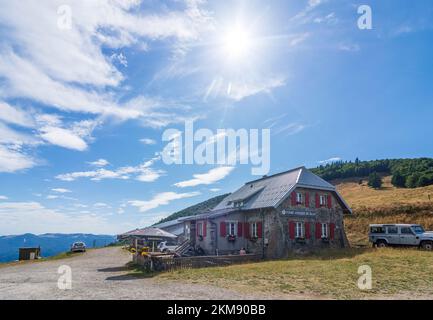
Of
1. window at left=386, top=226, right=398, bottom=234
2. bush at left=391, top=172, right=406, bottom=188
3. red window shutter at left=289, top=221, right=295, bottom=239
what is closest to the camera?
red window shutter at left=289, top=221, right=295, bottom=239

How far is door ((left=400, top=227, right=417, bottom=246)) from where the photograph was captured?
2506 centimetres

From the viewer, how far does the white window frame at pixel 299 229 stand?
2664 cm

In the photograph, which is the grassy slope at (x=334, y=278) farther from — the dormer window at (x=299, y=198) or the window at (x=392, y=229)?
the dormer window at (x=299, y=198)

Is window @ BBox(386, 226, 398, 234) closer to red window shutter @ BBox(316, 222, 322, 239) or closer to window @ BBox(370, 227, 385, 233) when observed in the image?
window @ BBox(370, 227, 385, 233)

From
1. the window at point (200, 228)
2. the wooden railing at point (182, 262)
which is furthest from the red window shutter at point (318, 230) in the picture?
the window at point (200, 228)

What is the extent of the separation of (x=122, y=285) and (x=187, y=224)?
58.2 ft

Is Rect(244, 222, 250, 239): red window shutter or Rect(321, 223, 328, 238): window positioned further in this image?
Rect(321, 223, 328, 238): window

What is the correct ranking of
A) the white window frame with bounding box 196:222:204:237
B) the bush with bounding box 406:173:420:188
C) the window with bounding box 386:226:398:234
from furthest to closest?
the bush with bounding box 406:173:420:188 → the white window frame with bounding box 196:222:204:237 → the window with bounding box 386:226:398:234

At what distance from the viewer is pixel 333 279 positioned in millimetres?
13875

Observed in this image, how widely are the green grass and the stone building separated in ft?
23.3

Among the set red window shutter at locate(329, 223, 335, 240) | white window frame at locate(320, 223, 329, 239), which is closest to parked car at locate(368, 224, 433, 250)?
red window shutter at locate(329, 223, 335, 240)

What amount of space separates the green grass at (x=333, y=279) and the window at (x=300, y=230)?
7032 mm
